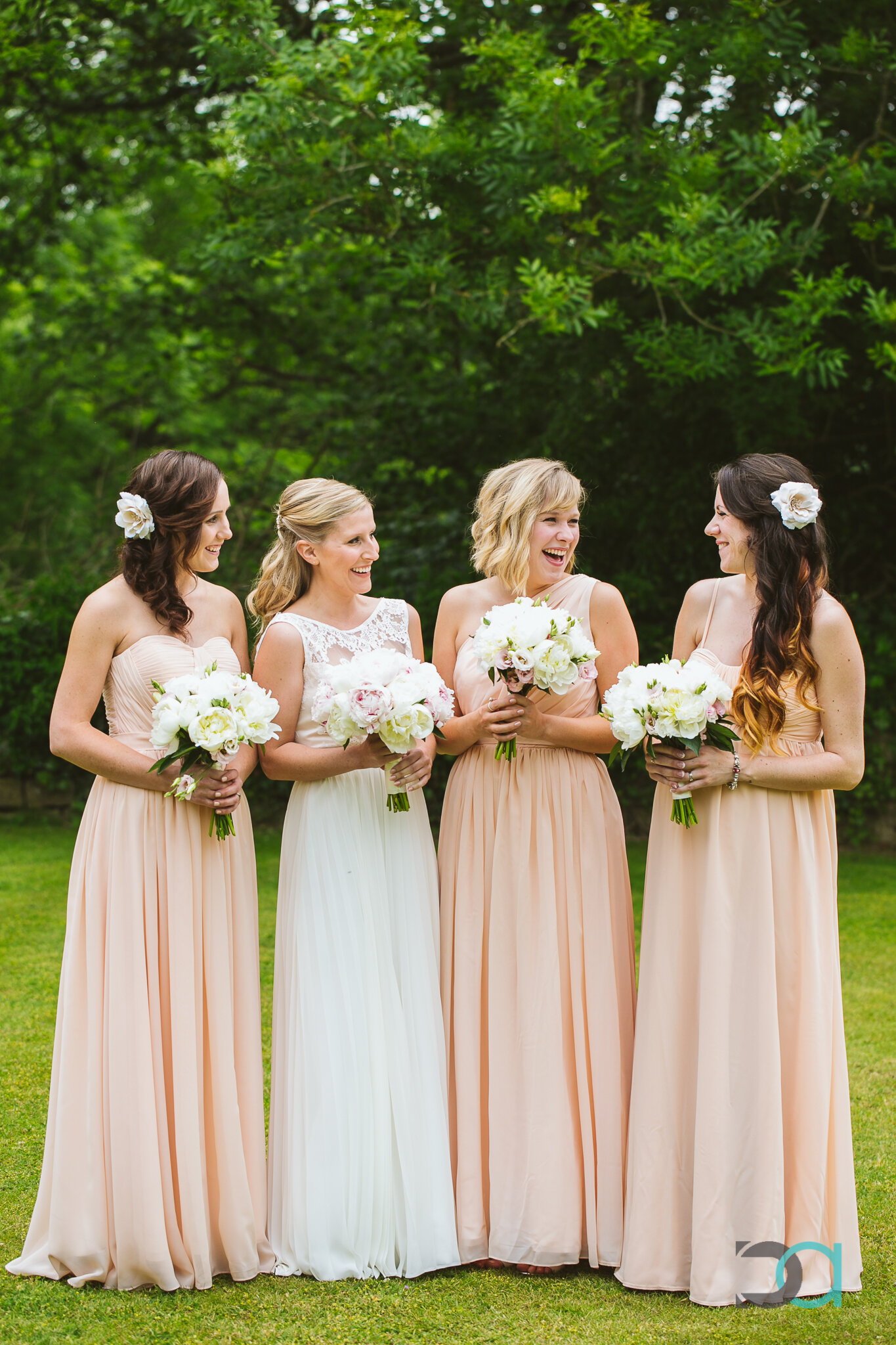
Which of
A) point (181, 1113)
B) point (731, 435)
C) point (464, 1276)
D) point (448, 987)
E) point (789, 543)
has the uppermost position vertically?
point (731, 435)

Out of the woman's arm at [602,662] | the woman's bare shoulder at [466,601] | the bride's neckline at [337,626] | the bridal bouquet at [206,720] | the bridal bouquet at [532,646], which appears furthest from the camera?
the woman's bare shoulder at [466,601]

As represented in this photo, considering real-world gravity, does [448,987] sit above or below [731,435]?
below

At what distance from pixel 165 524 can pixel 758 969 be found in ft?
8.13

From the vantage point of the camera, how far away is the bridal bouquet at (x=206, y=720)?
389 centimetres

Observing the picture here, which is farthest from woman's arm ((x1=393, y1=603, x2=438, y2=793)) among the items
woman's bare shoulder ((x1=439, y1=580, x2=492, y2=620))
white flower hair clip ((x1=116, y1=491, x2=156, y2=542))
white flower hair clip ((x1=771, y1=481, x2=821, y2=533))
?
white flower hair clip ((x1=771, y1=481, x2=821, y2=533))

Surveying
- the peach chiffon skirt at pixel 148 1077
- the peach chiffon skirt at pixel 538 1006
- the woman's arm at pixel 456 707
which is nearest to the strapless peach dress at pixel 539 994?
the peach chiffon skirt at pixel 538 1006

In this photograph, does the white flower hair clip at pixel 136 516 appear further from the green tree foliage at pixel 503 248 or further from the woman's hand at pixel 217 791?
the green tree foliage at pixel 503 248

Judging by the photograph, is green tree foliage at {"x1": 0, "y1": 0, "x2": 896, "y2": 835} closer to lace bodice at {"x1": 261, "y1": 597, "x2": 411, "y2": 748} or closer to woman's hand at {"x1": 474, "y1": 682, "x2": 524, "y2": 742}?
lace bodice at {"x1": 261, "y1": 597, "x2": 411, "y2": 748}

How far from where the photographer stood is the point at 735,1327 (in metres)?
3.82

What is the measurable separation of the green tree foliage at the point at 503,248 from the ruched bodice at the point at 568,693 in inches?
162

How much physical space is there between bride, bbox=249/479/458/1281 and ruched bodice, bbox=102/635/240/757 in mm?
304

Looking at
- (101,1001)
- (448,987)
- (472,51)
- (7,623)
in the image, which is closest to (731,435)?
(472,51)

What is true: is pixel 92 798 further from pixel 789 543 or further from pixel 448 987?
pixel 789 543

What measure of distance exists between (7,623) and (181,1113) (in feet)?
30.0
